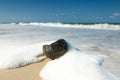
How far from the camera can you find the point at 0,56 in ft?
12.5

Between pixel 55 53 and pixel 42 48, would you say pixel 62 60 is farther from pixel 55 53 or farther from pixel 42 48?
pixel 42 48

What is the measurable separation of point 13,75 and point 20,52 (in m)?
0.66

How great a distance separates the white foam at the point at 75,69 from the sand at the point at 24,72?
0.42ft

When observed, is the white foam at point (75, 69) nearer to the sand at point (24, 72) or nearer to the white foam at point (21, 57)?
the sand at point (24, 72)

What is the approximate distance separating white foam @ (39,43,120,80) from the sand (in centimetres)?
13

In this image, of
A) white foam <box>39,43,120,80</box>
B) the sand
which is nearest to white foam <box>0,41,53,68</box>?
the sand

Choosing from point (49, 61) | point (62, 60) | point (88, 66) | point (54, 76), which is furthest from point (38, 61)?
point (88, 66)

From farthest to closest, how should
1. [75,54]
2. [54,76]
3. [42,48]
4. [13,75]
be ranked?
[42,48], [75,54], [13,75], [54,76]

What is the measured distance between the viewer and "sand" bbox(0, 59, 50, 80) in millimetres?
3066

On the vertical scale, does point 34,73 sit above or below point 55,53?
below

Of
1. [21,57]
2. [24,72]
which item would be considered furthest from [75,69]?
[21,57]

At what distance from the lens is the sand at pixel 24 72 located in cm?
307

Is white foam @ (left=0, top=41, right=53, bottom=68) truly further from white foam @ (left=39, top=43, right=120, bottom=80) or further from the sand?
white foam @ (left=39, top=43, right=120, bottom=80)

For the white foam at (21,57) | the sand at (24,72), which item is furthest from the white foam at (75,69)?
the white foam at (21,57)
